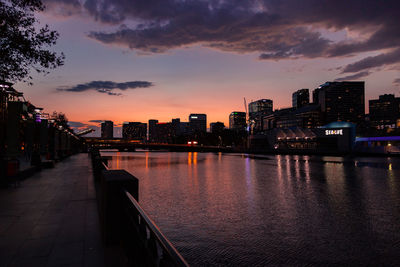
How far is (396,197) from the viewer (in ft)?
55.8

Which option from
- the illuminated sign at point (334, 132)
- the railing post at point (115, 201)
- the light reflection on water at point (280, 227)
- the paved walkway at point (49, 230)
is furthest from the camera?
the illuminated sign at point (334, 132)

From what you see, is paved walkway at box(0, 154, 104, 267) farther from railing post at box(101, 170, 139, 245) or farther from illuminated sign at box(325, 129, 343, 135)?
illuminated sign at box(325, 129, 343, 135)

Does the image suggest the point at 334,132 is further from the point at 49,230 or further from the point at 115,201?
the point at 115,201

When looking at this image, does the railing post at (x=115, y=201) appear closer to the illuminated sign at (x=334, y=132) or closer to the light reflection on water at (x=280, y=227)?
the light reflection on water at (x=280, y=227)

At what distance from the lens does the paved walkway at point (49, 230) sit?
199 inches

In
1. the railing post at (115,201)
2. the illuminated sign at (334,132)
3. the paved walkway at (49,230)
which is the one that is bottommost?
the paved walkway at (49,230)

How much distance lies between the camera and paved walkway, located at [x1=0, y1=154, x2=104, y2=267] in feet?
16.6

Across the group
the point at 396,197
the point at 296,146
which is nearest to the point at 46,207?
the point at 396,197

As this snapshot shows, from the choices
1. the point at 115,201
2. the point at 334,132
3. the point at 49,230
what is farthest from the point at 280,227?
the point at 334,132

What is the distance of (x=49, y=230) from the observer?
6.75 m

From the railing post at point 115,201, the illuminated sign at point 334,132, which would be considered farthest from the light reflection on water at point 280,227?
the illuminated sign at point 334,132

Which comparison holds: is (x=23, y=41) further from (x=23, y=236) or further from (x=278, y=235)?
(x=278, y=235)

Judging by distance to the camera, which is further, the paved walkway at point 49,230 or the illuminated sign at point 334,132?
the illuminated sign at point 334,132

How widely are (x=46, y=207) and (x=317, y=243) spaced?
924 centimetres
